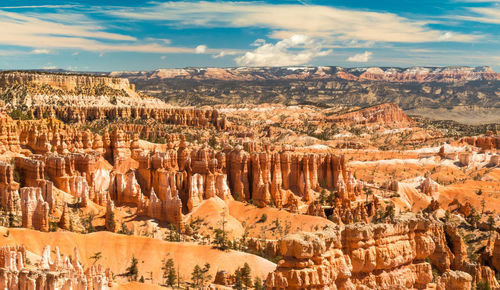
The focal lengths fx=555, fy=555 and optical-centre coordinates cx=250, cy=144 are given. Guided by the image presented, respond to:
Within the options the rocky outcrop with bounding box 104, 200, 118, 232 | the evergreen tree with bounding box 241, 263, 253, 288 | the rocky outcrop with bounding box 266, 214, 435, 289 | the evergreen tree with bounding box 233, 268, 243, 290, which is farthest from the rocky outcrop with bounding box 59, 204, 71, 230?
the rocky outcrop with bounding box 266, 214, 435, 289

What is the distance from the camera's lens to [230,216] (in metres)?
49.7

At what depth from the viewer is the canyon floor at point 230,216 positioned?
2172 cm

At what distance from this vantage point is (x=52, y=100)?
11256 cm

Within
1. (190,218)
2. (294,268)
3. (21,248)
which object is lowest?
(190,218)

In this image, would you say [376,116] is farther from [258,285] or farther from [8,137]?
[258,285]

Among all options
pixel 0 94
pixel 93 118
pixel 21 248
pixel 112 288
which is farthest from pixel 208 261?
pixel 0 94

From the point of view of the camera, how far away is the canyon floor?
71.3 ft

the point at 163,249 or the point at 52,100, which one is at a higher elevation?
the point at 52,100

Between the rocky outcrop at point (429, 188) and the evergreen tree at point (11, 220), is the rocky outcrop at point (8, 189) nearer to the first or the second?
the evergreen tree at point (11, 220)

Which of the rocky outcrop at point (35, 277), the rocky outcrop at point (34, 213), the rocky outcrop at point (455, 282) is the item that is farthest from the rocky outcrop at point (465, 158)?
the rocky outcrop at point (35, 277)

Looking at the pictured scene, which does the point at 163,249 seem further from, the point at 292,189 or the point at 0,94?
the point at 0,94

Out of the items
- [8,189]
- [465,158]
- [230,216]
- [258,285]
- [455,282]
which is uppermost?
[8,189]

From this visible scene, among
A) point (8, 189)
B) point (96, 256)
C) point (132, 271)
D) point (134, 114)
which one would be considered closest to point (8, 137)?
point (8, 189)

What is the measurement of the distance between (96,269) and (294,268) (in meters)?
14.0
